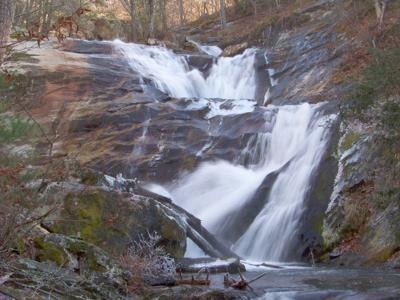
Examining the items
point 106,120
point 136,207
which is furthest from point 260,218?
point 106,120

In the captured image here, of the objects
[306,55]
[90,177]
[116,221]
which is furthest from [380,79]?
[306,55]

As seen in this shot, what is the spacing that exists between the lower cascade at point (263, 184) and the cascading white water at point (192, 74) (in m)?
0.19

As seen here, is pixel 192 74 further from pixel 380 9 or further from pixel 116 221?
pixel 116 221

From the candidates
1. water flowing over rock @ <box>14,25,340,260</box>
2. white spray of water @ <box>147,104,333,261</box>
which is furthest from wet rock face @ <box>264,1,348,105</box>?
white spray of water @ <box>147,104,333,261</box>

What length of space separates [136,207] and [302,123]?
753 centimetres

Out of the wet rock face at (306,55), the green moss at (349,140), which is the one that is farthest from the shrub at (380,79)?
the wet rock face at (306,55)

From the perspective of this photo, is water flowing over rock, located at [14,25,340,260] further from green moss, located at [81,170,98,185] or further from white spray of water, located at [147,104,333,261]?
green moss, located at [81,170,98,185]

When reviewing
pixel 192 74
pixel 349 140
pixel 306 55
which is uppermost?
pixel 306 55

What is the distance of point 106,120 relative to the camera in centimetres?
1878

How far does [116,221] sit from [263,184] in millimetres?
5447

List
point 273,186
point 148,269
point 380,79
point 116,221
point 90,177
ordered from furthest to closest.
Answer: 1. point 273,186
2. point 90,177
3. point 116,221
4. point 380,79
5. point 148,269

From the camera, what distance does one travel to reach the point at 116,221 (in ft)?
31.8

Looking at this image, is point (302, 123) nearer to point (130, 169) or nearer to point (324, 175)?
point (324, 175)

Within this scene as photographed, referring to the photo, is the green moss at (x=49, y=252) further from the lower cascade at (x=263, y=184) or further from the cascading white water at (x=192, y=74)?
the cascading white water at (x=192, y=74)
